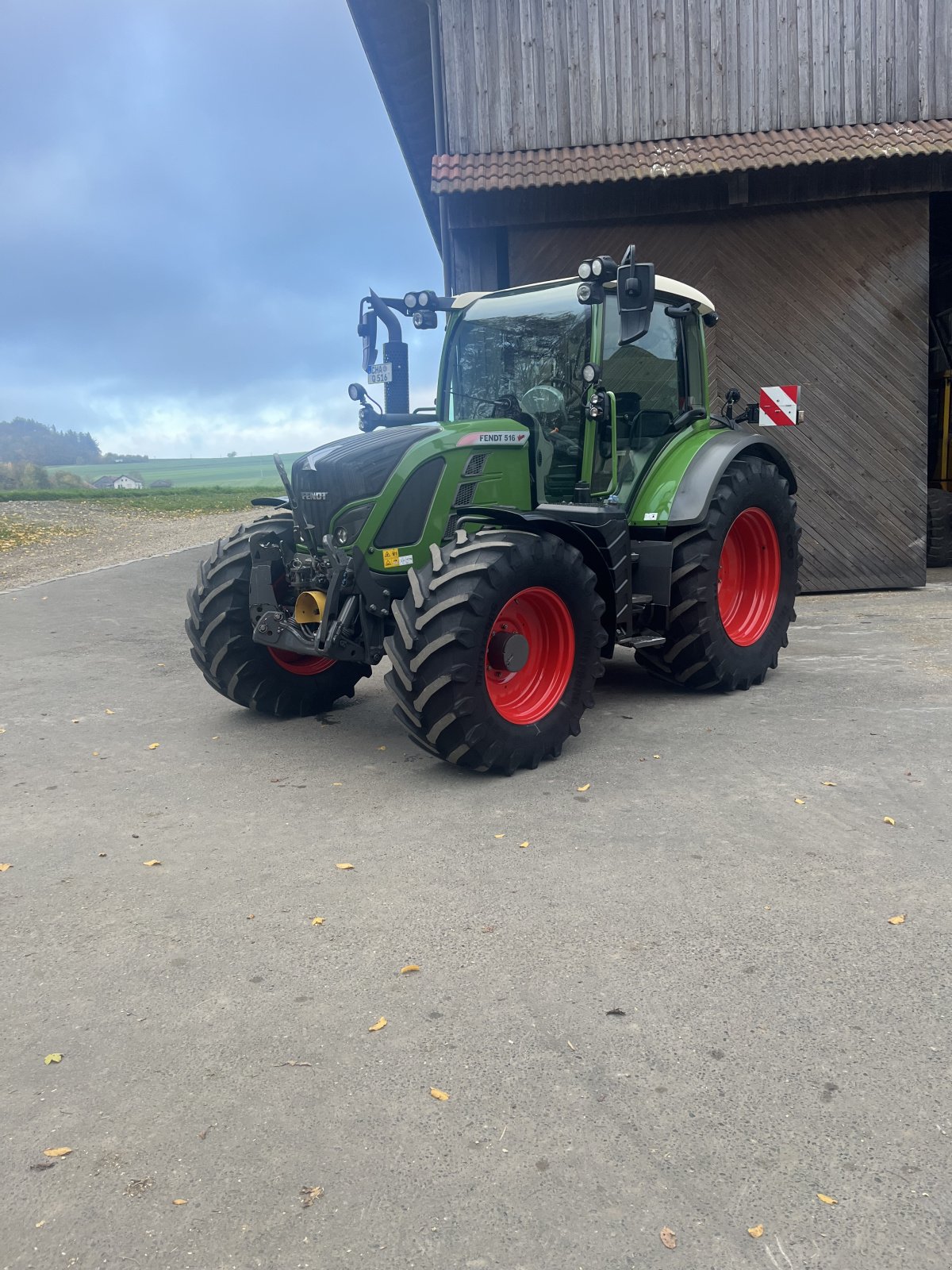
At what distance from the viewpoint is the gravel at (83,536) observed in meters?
14.9

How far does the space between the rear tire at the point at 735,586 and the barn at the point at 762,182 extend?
4.17 m

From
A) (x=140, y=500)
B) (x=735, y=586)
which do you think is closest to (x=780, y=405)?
(x=735, y=586)

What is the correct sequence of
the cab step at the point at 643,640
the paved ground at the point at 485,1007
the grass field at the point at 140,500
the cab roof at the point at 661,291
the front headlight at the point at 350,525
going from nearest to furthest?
the paved ground at the point at 485,1007, the front headlight at the point at 350,525, the cab step at the point at 643,640, the cab roof at the point at 661,291, the grass field at the point at 140,500

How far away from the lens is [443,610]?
16.6 feet

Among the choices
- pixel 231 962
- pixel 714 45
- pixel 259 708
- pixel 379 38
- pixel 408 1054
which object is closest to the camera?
pixel 408 1054

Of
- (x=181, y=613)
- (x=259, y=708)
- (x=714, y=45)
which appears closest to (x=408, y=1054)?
(x=259, y=708)

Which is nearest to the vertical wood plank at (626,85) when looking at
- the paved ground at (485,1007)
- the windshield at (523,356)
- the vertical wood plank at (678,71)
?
the vertical wood plank at (678,71)

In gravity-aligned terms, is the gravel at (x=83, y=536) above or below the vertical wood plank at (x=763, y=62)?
below

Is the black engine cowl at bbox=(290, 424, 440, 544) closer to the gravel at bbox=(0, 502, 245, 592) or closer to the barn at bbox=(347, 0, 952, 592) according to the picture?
the barn at bbox=(347, 0, 952, 592)

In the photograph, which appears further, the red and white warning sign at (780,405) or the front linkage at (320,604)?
the red and white warning sign at (780,405)

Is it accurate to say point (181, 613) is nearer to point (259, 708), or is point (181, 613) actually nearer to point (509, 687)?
point (259, 708)

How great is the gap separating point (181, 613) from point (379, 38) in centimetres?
754

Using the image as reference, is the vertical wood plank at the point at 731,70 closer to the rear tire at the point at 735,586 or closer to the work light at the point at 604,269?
the rear tire at the point at 735,586

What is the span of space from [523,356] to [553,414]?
0.44m
